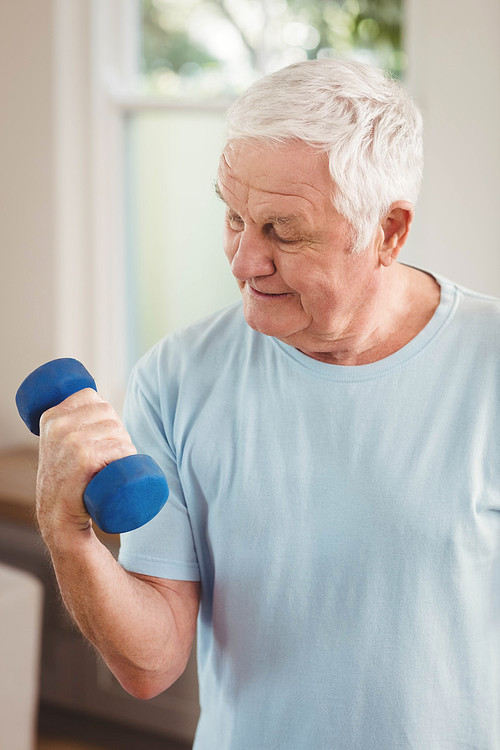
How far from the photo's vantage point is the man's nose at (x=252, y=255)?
909 mm

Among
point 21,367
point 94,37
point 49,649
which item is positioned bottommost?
point 49,649

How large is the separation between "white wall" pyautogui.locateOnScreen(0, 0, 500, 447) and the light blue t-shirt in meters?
1.57

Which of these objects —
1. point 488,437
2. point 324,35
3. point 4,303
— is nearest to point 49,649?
point 4,303

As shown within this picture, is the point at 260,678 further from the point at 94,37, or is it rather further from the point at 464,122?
the point at 94,37

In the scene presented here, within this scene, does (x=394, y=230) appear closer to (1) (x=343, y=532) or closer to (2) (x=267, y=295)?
(2) (x=267, y=295)

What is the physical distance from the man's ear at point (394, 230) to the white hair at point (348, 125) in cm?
2

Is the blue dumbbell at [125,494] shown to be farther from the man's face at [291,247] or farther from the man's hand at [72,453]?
the man's face at [291,247]

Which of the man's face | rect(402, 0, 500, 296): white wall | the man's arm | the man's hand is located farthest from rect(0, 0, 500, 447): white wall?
the man's hand

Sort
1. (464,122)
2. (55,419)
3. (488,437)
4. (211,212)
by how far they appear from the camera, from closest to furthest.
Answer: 1. (55,419)
2. (488,437)
3. (464,122)
4. (211,212)

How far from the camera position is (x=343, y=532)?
983 millimetres

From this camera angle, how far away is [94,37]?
2955 millimetres

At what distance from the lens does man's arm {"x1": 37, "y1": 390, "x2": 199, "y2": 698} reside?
821 millimetres

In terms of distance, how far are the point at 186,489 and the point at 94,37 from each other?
2.41 meters

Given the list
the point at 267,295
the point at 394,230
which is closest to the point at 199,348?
the point at 267,295
